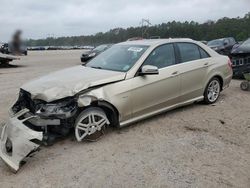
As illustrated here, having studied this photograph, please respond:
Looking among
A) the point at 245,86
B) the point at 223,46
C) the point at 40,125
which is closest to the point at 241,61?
the point at 245,86

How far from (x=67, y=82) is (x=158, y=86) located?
1705 mm

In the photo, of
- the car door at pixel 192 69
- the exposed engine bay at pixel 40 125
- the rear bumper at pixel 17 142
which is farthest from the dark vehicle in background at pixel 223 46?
the rear bumper at pixel 17 142

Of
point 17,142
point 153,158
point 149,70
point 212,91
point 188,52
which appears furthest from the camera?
point 212,91

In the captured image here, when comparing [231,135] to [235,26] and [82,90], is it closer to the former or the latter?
[82,90]

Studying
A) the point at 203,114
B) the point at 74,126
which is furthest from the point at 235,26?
the point at 74,126

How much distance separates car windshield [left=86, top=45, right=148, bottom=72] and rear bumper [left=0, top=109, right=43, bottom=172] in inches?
78.6

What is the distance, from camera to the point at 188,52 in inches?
283

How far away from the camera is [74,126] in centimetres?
523

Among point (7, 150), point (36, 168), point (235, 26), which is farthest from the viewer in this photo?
point (235, 26)

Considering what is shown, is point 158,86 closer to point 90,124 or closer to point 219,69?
point 90,124

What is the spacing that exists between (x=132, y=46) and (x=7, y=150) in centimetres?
310

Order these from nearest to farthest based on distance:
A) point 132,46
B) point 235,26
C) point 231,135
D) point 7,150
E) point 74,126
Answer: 1. point 7,150
2. point 74,126
3. point 231,135
4. point 132,46
5. point 235,26

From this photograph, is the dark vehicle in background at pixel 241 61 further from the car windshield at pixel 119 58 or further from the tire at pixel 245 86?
the car windshield at pixel 119 58

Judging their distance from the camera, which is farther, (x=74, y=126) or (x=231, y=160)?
(x=74, y=126)
